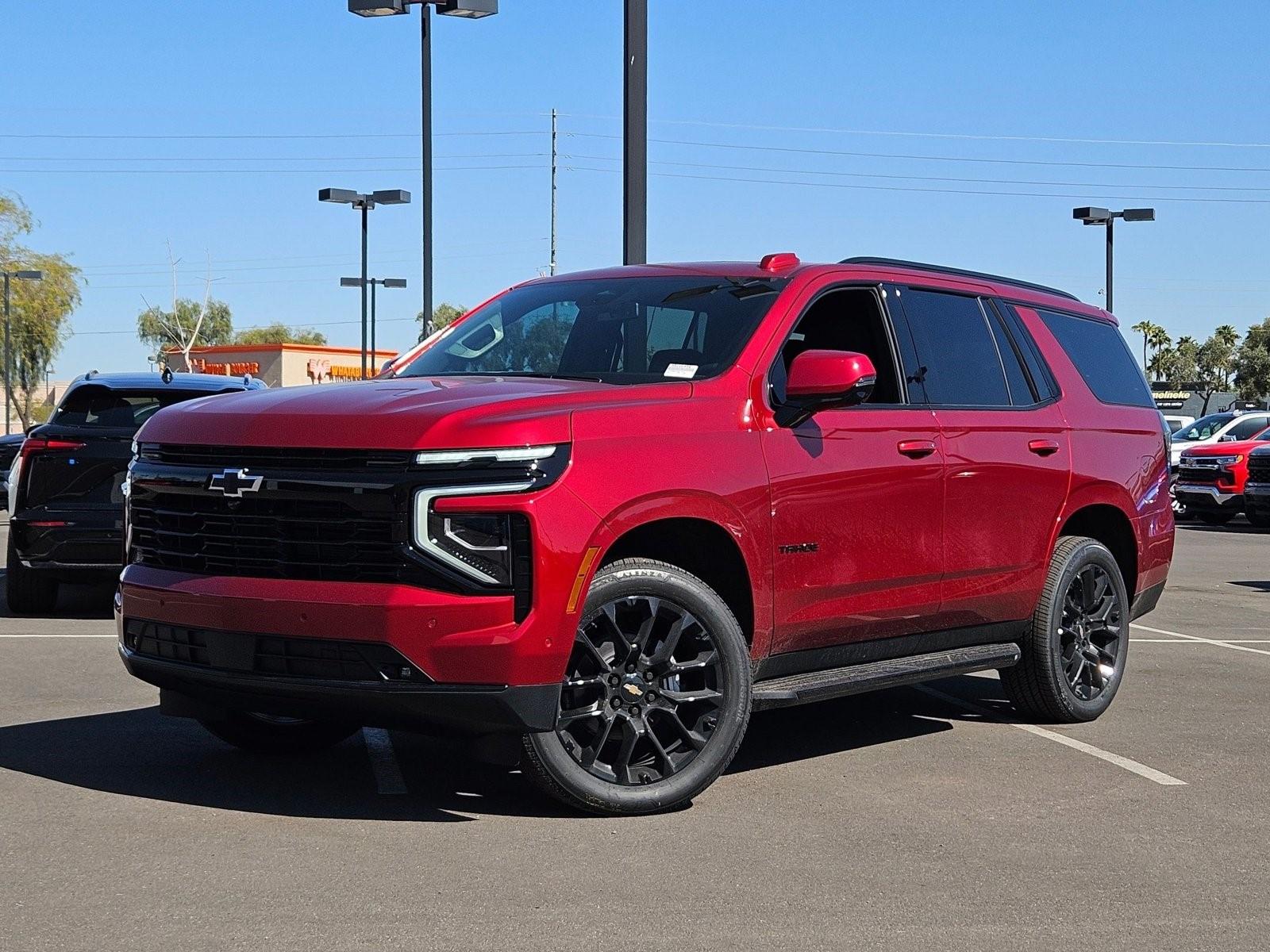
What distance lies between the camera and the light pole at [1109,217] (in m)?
38.6

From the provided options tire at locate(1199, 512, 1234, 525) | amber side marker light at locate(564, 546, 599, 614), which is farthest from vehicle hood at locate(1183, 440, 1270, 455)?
amber side marker light at locate(564, 546, 599, 614)

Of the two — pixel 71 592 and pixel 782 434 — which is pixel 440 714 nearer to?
pixel 782 434

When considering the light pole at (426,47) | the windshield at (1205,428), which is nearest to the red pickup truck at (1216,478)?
the windshield at (1205,428)

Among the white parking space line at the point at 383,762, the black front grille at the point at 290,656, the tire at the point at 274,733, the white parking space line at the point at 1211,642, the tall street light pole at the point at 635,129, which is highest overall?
the tall street light pole at the point at 635,129

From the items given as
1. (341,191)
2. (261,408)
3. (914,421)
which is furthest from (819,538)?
(341,191)

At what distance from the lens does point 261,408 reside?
5.52 metres

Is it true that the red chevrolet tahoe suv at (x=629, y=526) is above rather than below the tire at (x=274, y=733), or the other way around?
above

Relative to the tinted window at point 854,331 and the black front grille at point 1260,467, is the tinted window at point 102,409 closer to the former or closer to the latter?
the tinted window at point 854,331

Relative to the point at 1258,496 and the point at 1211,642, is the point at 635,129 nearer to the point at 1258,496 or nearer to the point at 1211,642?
the point at 1211,642

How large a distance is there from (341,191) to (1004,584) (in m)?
28.6

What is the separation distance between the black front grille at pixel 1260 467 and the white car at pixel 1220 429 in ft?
6.03

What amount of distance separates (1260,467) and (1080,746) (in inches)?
772

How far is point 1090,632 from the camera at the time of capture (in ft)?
25.8

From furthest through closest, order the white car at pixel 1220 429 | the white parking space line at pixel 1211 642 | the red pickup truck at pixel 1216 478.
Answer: the white car at pixel 1220 429 → the red pickup truck at pixel 1216 478 → the white parking space line at pixel 1211 642
